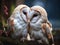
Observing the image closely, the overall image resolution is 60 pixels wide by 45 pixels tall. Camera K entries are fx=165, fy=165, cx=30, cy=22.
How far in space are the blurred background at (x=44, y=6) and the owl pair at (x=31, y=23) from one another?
0.03 metres

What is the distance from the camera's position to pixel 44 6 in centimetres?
117

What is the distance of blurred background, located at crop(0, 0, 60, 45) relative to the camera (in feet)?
3.77

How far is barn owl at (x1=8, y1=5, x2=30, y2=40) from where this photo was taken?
45.3 inches

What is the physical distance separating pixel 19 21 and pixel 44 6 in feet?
0.68

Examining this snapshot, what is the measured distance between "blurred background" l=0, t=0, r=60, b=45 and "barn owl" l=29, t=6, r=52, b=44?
35 millimetres

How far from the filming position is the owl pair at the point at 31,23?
114 centimetres

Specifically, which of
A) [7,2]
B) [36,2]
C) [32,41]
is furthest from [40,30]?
[7,2]

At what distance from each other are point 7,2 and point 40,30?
0.31m

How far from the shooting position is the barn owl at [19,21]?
115 centimetres

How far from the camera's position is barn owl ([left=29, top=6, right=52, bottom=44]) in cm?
114

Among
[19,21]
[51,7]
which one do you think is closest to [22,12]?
[19,21]

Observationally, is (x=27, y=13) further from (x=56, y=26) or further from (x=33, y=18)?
(x=56, y=26)

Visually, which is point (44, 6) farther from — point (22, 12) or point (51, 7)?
point (22, 12)

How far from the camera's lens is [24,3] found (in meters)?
1.18
